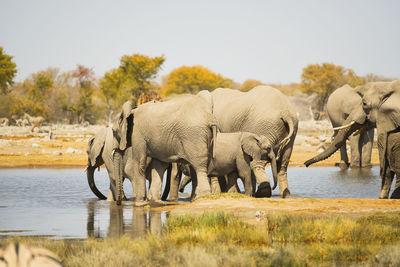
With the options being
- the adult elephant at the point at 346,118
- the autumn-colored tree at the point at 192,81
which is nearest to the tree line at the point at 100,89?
the autumn-colored tree at the point at 192,81

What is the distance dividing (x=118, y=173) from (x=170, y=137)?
1705 mm

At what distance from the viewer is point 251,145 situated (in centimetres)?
1359

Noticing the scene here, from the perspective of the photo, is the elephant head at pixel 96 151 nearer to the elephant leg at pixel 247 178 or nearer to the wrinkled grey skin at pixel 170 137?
the wrinkled grey skin at pixel 170 137

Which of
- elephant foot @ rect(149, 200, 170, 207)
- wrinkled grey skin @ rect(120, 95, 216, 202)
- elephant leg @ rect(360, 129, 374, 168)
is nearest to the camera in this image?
wrinkled grey skin @ rect(120, 95, 216, 202)

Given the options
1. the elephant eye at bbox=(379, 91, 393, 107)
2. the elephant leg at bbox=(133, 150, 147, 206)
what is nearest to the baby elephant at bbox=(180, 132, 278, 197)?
the elephant leg at bbox=(133, 150, 147, 206)

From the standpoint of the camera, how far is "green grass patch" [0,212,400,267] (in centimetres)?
746

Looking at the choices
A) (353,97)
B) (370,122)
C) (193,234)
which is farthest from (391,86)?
(353,97)

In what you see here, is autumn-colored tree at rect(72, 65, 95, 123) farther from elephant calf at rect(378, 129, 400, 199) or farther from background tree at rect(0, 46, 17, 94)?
elephant calf at rect(378, 129, 400, 199)

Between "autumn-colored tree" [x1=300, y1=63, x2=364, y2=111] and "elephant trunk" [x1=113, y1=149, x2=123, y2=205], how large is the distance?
2428 inches

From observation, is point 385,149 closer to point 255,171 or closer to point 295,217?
point 255,171

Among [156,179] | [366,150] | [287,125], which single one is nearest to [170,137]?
[156,179]

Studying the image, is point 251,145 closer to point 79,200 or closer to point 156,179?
point 156,179

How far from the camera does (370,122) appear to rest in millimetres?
15055

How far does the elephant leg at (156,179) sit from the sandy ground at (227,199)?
51 cm
